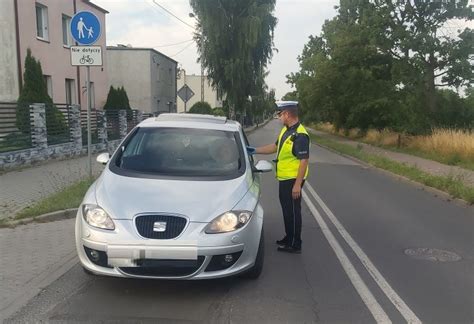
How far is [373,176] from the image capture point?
16031 mm

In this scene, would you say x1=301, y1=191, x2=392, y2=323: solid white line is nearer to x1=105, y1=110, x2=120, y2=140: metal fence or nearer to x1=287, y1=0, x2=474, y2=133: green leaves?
x1=105, y1=110, x2=120, y2=140: metal fence

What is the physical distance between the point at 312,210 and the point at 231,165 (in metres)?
4.19

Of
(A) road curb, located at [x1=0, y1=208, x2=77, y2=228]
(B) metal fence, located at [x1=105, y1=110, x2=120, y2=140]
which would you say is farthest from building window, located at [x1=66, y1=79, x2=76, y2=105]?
(A) road curb, located at [x1=0, y1=208, x2=77, y2=228]

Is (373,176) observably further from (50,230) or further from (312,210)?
(50,230)

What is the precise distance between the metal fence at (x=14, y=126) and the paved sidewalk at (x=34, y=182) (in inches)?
28.4

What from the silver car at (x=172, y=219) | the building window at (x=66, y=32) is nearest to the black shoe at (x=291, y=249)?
the silver car at (x=172, y=219)

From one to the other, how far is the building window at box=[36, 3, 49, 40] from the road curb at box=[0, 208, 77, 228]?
55.9ft

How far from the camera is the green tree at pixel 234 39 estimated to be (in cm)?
3709

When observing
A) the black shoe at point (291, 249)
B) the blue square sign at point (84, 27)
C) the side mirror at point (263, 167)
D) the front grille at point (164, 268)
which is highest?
the blue square sign at point (84, 27)

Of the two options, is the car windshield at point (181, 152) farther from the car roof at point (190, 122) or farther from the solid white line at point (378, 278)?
the solid white line at point (378, 278)

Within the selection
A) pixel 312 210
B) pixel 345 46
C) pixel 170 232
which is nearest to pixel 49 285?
pixel 170 232

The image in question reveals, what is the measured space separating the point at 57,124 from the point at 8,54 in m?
6.52

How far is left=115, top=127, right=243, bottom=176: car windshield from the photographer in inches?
216

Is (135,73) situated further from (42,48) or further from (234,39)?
(42,48)
